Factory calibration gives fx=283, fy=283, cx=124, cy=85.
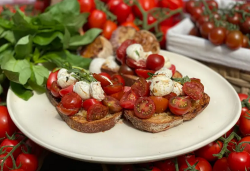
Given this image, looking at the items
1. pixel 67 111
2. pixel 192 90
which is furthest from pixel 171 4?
pixel 67 111

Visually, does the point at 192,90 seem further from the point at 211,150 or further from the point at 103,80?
the point at 103,80

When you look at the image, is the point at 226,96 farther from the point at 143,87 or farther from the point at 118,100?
the point at 118,100

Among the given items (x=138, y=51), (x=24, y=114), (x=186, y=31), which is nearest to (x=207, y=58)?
(x=186, y=31)

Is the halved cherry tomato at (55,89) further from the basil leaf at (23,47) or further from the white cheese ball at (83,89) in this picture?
the basil leaf at (23,47)

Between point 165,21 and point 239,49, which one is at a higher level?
point 239,49

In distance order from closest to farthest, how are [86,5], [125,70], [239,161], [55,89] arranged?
[239,161] < [55,89] < [125,70] < [86,5]

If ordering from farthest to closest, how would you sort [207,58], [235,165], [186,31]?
[186,31]
[207,58]
[235,165]

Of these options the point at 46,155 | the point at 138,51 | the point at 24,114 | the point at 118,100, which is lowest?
the point at 46,155
